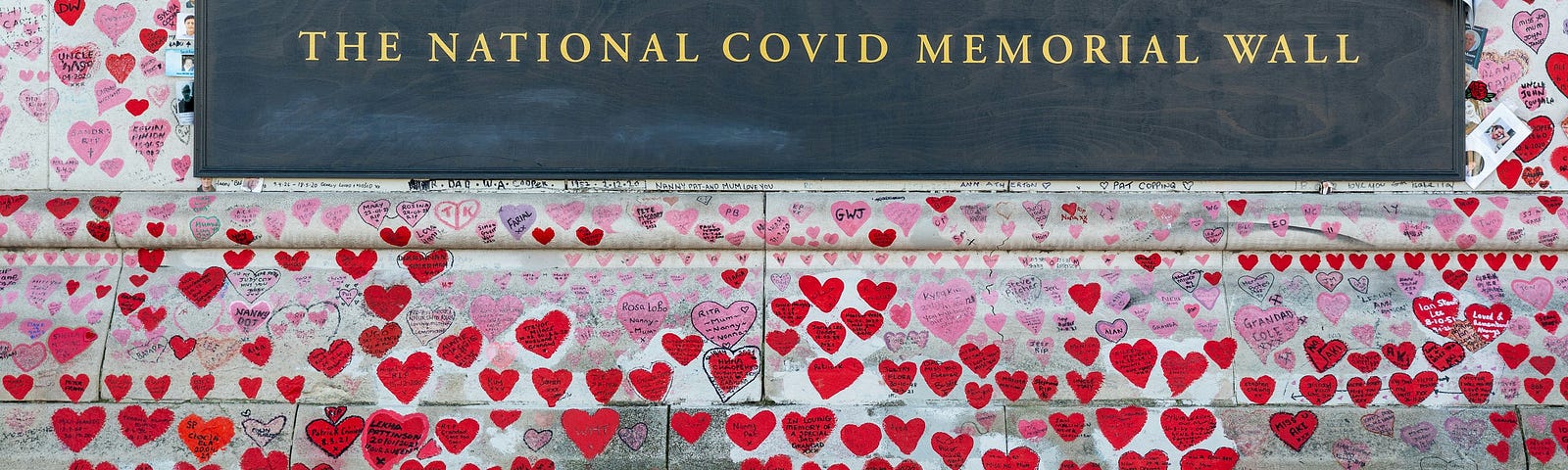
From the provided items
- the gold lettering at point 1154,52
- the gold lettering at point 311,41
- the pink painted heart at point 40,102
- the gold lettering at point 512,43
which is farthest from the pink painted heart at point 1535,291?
the pink painted heart at point 40,102

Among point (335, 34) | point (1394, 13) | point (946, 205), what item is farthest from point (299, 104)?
point (1394, 13)

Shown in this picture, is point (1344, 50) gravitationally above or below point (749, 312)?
above

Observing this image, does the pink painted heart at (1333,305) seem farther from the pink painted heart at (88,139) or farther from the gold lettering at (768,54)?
the pink painted heart at (88,139)

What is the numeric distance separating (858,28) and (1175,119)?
1.27 meters

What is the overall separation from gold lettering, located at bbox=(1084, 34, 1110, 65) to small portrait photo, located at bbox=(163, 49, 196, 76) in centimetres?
345

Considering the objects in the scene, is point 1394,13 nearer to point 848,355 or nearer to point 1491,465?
point 1491,465

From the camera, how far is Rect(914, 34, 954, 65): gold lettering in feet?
12.2

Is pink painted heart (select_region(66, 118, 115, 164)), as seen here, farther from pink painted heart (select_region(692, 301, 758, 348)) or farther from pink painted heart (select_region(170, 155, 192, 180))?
pink painted heart (select_region(692, 301, 758, 348))

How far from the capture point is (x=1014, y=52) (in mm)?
3719


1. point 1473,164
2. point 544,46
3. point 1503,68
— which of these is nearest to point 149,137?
point 544,46

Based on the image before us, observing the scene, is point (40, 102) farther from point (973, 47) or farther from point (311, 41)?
point (973, 47)

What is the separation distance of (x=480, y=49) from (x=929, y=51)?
1733 millimetres

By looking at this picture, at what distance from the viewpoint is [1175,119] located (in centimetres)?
371

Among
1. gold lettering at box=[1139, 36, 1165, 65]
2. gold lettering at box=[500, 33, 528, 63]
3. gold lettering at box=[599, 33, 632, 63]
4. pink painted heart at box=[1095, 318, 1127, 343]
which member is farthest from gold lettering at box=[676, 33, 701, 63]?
pink painted heart at box=[1095, 318, 1127, 343]
